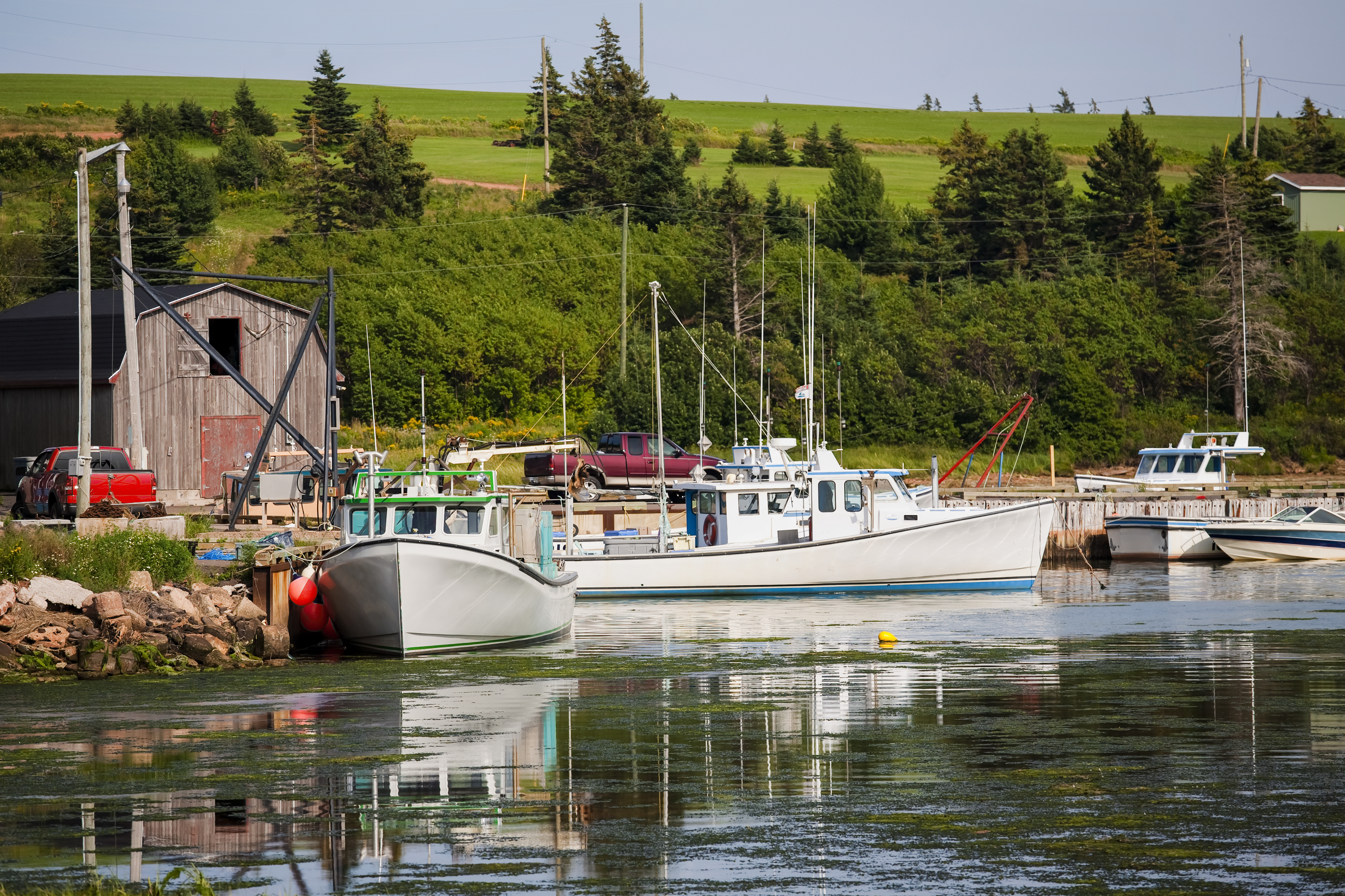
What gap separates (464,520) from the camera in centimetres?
2217

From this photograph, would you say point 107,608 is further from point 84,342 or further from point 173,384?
point 173,384

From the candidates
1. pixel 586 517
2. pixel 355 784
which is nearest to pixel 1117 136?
pixel 586 517

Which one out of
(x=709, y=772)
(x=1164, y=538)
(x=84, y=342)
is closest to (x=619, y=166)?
(x=1164, y=538)

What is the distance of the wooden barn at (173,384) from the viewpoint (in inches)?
1547

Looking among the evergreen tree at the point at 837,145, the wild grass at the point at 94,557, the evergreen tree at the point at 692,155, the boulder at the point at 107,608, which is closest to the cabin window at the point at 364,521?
the wild grass at the point at 94,557

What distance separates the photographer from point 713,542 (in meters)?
31.8

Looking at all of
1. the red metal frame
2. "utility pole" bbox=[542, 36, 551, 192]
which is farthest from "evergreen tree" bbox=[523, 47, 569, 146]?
the red metal frame

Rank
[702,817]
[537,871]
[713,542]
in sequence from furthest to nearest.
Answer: [713,542] → [702,817] → [537,871]

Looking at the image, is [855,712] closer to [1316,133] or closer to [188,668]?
[188,668]

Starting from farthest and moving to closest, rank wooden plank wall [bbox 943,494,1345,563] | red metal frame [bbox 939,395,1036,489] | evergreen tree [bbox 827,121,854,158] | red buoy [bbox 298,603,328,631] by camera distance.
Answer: evergreen tree [bbox 827,121,854,158]
red metal frame [bbox 939,395,1036,489]
wooden plank wall [bbox 943,494,1345,563]
red buoy [bbox 298,603,328,631]

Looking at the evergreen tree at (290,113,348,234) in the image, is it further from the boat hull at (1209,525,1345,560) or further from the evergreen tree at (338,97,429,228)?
the boat hull at (1209,525,1345,560)

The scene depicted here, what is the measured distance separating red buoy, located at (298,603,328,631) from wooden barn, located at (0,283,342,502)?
1652 centimetres

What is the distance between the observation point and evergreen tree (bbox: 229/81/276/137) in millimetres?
92750

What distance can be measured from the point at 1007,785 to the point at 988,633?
12458 millimetres
